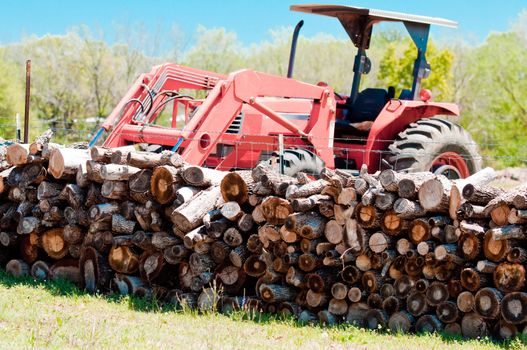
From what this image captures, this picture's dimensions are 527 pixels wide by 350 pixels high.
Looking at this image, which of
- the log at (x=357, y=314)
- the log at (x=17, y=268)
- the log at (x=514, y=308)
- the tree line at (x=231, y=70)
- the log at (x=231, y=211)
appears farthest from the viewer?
the tree line at (x=231, y=70)

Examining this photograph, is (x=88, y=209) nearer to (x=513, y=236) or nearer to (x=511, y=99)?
(x=513, y=236)

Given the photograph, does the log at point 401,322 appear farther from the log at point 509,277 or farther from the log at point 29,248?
the log at point 29,248

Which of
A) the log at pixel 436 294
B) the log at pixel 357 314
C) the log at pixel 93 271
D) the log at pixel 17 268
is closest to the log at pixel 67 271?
the log at pixel 93 271

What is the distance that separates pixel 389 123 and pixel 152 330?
631 centimetres

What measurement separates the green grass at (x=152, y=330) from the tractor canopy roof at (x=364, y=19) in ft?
20.8

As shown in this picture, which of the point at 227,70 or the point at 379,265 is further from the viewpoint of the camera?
the point at 227,70

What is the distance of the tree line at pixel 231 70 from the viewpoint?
44.7 m

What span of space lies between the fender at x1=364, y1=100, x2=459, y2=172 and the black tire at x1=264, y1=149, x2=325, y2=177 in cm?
91

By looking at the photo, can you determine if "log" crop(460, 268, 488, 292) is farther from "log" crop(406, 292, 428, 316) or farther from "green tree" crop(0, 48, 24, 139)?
"green tree" crop(0, 48, 24, 139)

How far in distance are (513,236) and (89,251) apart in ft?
15.5

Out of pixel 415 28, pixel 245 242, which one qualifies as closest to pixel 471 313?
pixel 245 242

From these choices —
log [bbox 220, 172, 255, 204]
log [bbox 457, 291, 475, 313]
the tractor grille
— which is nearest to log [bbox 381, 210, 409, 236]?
log [bbox 457, 291, 475, 313]

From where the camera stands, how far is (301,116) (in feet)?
43.3

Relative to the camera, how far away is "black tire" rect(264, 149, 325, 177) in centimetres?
1154
